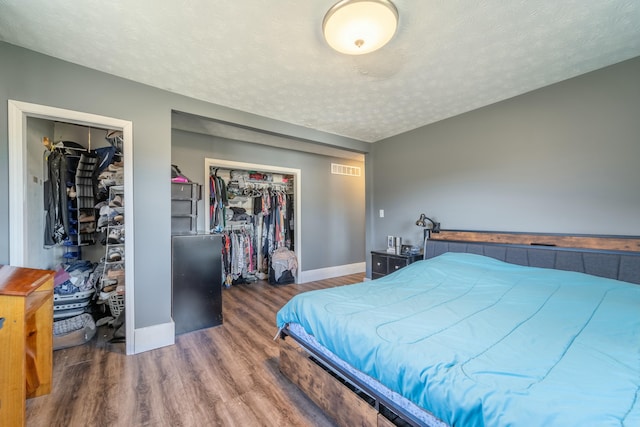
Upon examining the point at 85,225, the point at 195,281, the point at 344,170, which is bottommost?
the point at 195,281

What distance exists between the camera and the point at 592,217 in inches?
82.8

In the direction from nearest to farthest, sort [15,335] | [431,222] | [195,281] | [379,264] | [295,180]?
1. [15,335]
2. [195,281]
3. [431,222]
4. [379,264]
5. [295,180]

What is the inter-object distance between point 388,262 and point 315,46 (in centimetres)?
260

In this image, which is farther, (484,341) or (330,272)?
(330,272)

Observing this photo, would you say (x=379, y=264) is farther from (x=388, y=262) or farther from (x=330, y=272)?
(x=330, y=272)

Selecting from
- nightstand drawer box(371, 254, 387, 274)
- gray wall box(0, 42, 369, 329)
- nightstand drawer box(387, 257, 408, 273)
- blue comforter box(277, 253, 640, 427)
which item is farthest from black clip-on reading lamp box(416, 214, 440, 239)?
gray wall box(0, 42, 369, 329)

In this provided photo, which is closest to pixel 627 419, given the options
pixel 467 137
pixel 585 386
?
pixel 585 386

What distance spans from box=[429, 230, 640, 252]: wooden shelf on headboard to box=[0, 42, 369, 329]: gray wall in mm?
3087

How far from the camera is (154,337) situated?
2.30 m

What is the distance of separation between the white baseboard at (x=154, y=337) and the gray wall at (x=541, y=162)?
3.04 metres

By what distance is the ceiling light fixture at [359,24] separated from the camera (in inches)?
52.6

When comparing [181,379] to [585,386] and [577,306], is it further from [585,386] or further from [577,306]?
[577,306]

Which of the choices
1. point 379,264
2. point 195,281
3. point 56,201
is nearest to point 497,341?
point 379,264

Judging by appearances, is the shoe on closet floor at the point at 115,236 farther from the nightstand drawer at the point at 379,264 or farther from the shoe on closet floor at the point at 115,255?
the nightstand drawer at the point at 379,264
